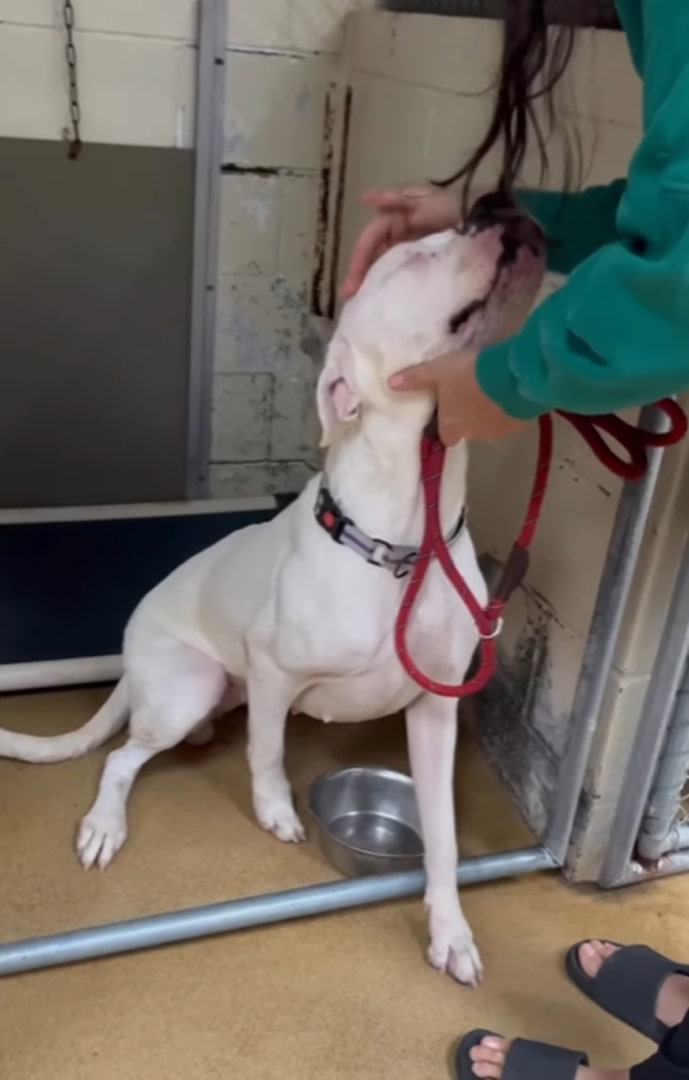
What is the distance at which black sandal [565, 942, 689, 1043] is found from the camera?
1.49 m

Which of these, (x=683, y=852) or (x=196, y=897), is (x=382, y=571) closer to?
(x=196, y=897)

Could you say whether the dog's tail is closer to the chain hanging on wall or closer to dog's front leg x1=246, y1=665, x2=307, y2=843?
dog's front leg x1=246, y1=665, x2=307, y2=843

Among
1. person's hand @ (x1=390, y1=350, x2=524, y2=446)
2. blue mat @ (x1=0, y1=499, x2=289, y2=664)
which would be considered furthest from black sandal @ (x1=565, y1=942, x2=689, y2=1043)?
blue mat @ (x1=0, y1=499, x2=289, y2=664)

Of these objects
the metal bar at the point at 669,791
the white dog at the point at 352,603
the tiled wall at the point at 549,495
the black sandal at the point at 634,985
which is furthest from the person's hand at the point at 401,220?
the black sandal at the point at 634,985

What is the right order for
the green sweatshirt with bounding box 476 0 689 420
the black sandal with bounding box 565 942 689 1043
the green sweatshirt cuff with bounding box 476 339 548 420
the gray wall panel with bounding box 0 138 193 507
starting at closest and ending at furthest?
the green sweatshirt with bounding box 476 0 689 420 < the green sweatshirt cuff with bounding box 476 339 548 420 < the black sandal with bounding box 565 942 689 1043 < the gray wall panel with bounding box 0 138 193 507

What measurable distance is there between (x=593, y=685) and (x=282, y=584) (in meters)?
0.50

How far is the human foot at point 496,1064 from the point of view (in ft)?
4.67

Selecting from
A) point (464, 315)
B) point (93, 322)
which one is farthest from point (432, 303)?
point (93, 322)

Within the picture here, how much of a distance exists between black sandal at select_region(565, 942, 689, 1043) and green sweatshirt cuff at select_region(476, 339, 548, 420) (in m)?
0.83

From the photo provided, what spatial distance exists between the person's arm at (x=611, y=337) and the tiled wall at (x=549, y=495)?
1.59ft

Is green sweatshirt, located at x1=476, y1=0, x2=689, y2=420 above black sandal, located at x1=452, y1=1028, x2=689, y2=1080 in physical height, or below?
above

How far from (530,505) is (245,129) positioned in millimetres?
1542

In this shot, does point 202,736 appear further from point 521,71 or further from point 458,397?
point 521,71

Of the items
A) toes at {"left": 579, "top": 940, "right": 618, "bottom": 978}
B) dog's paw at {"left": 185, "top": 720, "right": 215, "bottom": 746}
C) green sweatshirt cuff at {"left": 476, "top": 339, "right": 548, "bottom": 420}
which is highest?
green sweatshirt cuff at {"left": 476, "top": 339, "right": 548, "bottom": 420}
